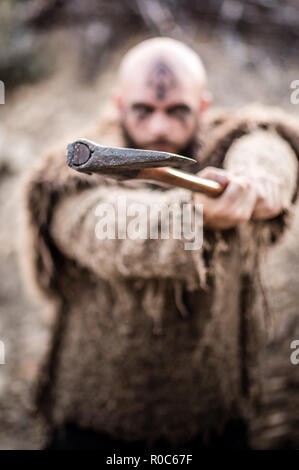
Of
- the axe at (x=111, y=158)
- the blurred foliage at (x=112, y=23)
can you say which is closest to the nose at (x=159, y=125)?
the axe at (x=111, y=158)

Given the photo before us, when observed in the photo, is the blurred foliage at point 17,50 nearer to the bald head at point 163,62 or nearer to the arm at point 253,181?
the bald head at point 163,62

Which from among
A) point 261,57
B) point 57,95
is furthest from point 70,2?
point 261,57

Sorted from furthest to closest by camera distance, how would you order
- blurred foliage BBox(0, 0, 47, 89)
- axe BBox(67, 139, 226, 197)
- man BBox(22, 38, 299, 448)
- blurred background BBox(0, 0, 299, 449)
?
blurred foliage BBox(0, 0, 47, 89)
blurred background BBox(0, 0, 299, 449)
man BBox(22, 38, 299, 448)
axe BBox(67, 139, 226, 197)

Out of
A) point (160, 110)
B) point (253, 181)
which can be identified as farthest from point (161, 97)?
point (253, 181)

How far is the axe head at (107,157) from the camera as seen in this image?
1.74ft

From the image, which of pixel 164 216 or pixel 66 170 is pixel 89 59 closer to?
pixel 66 170

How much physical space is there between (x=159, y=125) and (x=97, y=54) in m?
2.95

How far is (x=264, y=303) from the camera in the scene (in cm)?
96

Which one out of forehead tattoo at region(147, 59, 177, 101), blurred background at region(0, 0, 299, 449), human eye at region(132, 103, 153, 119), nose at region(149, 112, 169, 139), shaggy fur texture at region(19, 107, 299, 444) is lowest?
shaggy fur texture at region(19, 107, 299, 444)

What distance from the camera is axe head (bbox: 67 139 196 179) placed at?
1.74 ft

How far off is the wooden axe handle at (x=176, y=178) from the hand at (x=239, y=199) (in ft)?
0.11

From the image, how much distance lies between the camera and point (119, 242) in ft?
2.56

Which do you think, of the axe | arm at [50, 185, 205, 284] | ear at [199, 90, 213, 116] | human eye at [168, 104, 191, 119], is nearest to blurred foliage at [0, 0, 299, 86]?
ear at [199, 90, 213, 116]

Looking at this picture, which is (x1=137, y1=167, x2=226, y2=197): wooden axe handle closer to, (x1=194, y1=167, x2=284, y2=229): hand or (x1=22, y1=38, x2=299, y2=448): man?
(x1=194, y1=167, x2=284, y2=229): hand
